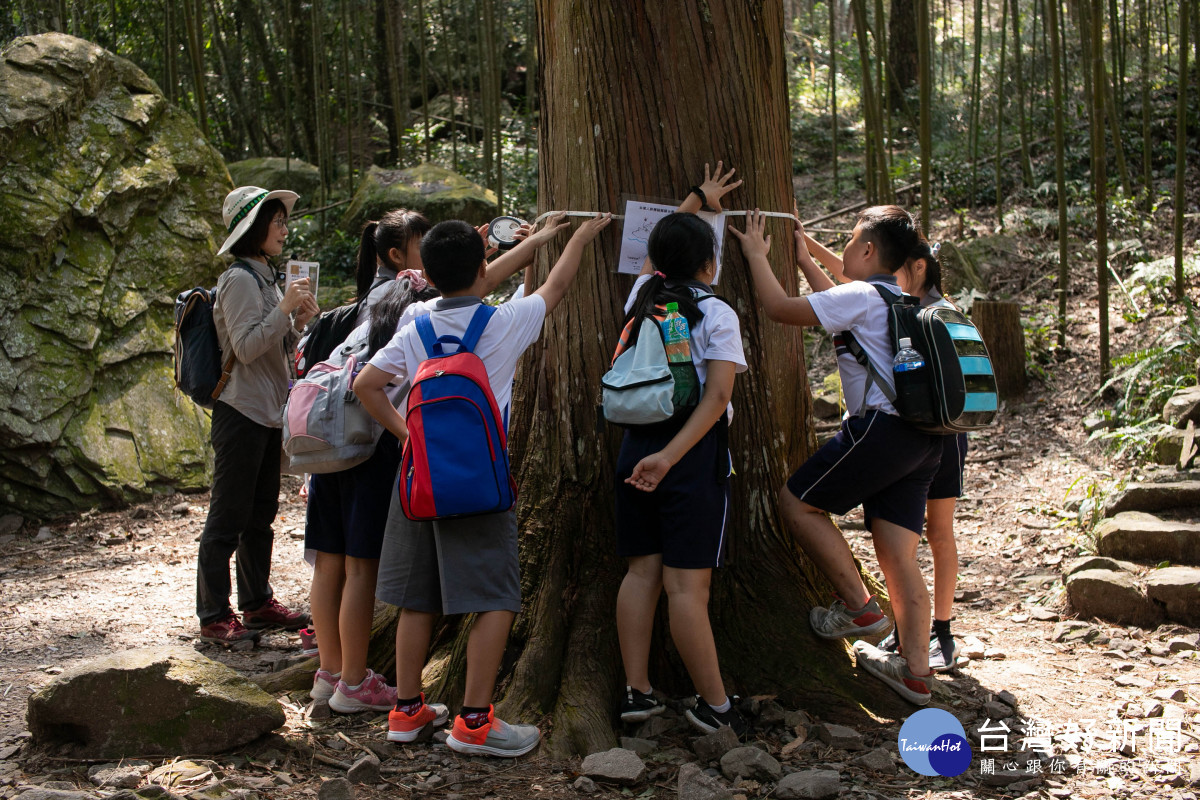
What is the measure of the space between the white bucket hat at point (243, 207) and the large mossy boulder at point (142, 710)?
1810mm

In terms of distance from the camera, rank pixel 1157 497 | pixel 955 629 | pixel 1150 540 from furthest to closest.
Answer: pixel 1157 497, pixel 1150 540, pixel 955 629

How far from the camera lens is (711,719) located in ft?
9.22

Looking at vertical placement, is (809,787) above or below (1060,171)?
below

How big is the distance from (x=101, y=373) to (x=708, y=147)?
207 inches

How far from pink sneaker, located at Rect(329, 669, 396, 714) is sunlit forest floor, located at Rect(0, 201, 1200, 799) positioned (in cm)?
4

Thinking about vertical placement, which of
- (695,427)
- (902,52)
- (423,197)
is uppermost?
(902,52)

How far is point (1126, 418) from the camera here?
6.34m

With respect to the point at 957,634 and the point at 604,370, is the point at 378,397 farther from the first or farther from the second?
the point at 957,634

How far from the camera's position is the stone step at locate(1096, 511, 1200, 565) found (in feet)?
14.5

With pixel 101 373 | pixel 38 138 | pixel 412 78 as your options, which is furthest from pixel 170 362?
pixel 412 78

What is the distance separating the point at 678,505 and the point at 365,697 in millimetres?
1284

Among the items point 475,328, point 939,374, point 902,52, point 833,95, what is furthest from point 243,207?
point 902,52

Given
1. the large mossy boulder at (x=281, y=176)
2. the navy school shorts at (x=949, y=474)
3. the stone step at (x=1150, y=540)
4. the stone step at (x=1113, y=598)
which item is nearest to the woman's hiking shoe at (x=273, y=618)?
the navy school shorts at (x=949, y=474)

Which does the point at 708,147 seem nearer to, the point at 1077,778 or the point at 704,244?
the point at 704,244
